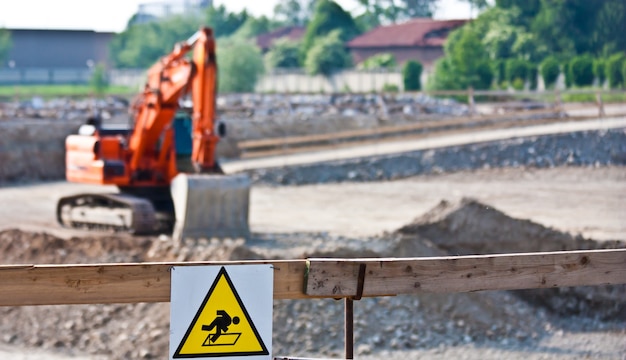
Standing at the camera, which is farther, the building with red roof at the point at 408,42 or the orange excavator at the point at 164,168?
the building with red roof at the point at 408,42

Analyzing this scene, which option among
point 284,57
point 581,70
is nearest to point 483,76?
point 581,70

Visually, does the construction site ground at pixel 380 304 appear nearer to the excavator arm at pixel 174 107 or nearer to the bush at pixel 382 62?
the excavator arm at pixel 174 107

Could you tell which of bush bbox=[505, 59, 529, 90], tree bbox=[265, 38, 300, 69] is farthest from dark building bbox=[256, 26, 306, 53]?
bush bbox=[505, 59, 529, 90]

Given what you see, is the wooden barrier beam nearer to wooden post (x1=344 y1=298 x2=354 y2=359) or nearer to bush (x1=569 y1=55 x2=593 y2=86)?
wooden post (x1=344 y1=298 x2=354 y2=359)

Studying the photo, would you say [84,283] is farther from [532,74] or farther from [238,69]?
[238,69]

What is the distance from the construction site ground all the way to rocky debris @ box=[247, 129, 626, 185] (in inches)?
243

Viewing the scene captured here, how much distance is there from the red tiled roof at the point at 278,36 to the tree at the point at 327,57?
1827 centimetres

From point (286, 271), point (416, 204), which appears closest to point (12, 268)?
point (286, 271)

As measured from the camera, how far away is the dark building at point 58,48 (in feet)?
325

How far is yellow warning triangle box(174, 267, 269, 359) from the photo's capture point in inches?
194

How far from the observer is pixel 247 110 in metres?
39.8

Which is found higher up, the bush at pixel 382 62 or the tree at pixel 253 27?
the tree at pixel 253 27

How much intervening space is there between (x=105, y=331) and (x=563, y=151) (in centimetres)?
1928

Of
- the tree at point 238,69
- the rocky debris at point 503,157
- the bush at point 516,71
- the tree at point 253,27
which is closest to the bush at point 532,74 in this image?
the bush at point 516,71
